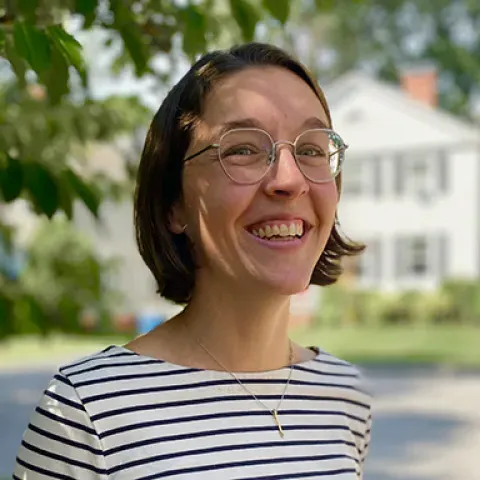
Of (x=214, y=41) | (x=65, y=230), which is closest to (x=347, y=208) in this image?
(x=65, y=230)

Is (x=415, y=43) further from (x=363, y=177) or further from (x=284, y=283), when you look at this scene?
(x=284, y=283)

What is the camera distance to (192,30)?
229cm

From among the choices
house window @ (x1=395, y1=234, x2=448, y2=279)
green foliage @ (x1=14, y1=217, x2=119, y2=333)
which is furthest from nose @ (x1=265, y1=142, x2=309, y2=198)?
house window @ (x1=395, y1=234, x2=448, y2=279)

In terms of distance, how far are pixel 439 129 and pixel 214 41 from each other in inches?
931

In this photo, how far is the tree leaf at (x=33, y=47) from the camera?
5.48ft

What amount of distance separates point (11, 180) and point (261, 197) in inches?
29.0

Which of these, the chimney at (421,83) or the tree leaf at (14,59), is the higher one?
the chimney at (421,83)

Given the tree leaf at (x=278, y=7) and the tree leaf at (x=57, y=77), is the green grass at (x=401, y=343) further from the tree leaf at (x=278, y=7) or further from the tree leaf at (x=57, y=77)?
the tree leaf at (x=57, y=77)

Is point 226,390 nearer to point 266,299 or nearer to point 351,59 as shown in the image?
point 266,299

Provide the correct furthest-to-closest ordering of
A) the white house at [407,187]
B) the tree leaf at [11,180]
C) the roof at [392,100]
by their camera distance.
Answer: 1. the roof at [392,100]
2. the white house at [407,187]
3. the tree leaf at [11,180]

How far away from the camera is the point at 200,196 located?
1.63 m

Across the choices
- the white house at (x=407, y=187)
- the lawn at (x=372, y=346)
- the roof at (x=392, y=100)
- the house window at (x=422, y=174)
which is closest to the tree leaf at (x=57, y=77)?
the lawn at (x=372, y=346)

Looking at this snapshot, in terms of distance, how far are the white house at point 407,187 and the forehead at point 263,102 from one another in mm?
24068

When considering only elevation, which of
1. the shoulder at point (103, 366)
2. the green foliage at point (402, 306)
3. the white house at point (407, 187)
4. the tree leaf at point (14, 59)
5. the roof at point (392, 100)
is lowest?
the shoulder at point (103, 366)
